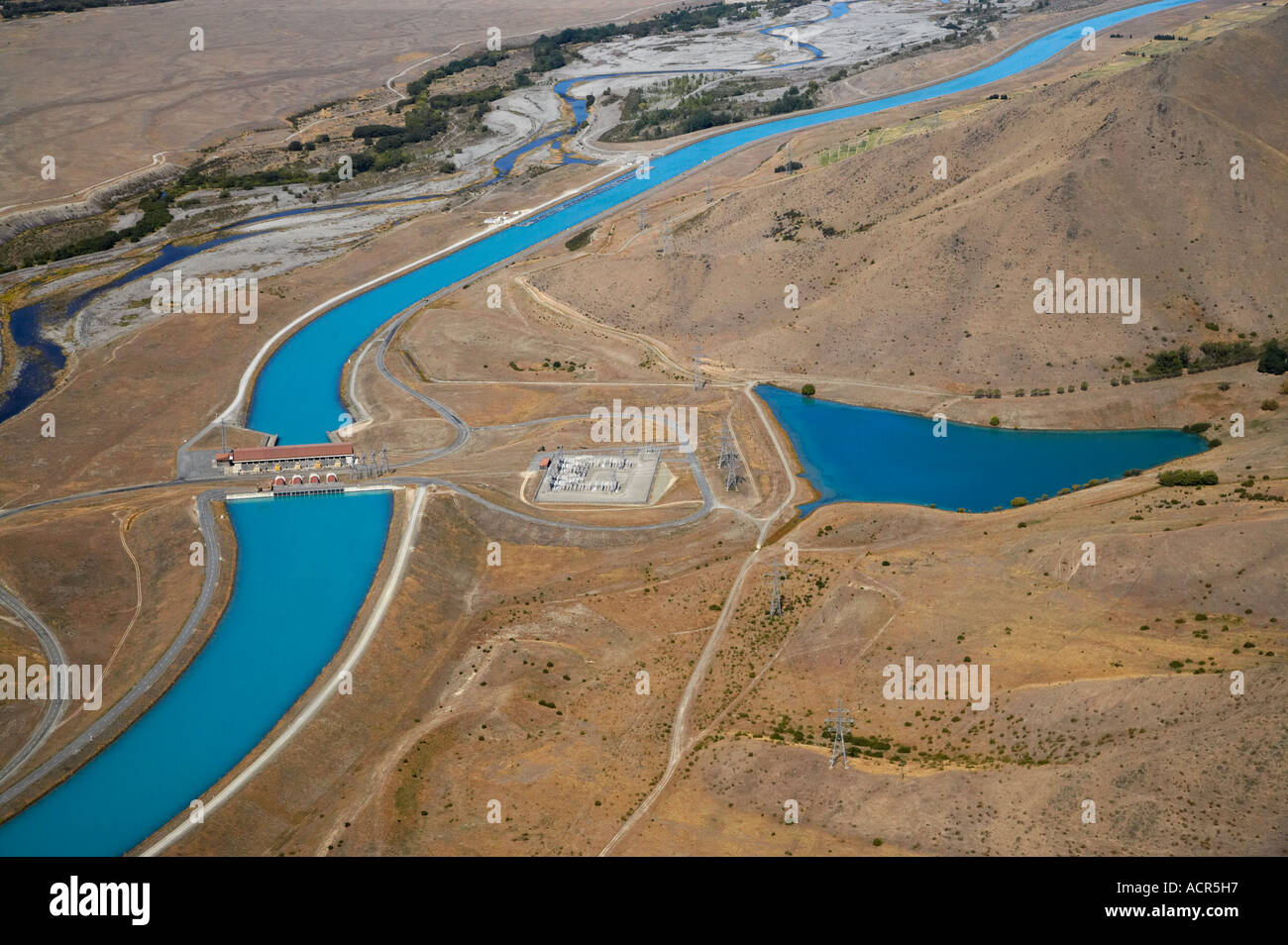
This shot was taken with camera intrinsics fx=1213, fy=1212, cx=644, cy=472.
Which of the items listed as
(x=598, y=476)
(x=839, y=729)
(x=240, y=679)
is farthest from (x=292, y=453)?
(x=839, y=729)

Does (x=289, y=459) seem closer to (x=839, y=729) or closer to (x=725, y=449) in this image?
(x=725, y=449)

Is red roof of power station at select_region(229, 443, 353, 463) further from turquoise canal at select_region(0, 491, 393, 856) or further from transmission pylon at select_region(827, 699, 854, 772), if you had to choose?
transmission pylon at select_region(827, 699, 854, 772)

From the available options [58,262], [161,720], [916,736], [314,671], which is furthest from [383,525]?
[58,262]

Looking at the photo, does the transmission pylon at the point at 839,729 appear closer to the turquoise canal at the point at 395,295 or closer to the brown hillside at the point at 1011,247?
the brown hillside at the point at 1011,247

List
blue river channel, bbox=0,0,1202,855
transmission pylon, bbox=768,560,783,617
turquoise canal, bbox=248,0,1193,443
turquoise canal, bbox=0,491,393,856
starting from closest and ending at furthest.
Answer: turquoise canal, bbox=0,491,393,856 → blue river channel, bbox=0,0,1202,855 → transmission pylon, bbox=768,560,783,617 → turquoise canal, bbox=248,0,1193,443

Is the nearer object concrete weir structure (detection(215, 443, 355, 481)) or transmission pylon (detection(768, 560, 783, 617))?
transmission pylon (detection(768, 560, 783, 617))

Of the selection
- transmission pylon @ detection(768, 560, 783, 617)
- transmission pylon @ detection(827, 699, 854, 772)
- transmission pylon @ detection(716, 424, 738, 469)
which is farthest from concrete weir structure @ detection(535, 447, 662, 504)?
transmission pylon @ detection(827, 699, 854, 772)

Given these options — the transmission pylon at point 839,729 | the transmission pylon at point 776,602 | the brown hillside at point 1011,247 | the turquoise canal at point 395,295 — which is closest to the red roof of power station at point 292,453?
the turquoise canal at point 395,295
